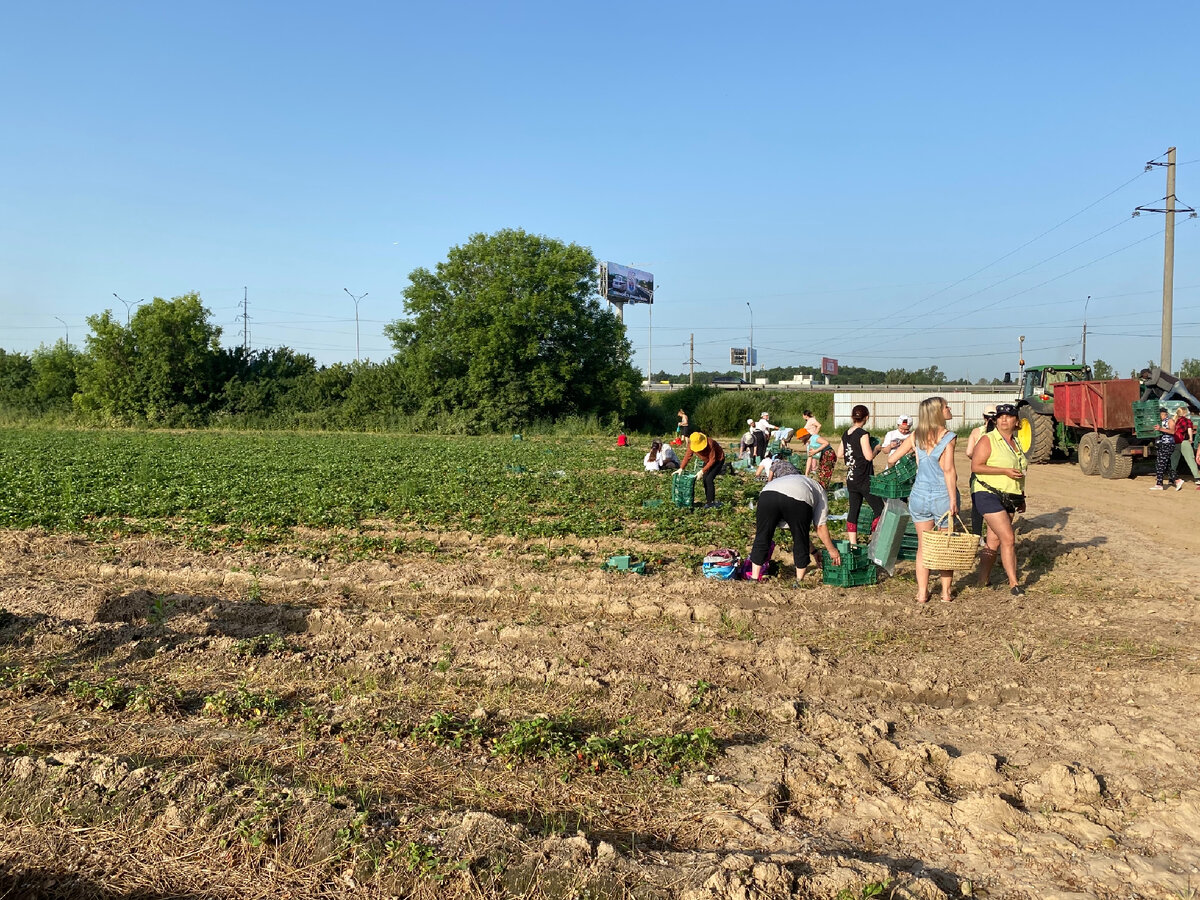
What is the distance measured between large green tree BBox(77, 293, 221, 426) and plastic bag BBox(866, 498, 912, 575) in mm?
41406

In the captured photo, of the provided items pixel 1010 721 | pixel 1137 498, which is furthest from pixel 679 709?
pixel 1137 498

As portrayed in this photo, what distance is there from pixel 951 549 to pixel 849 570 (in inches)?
47.1

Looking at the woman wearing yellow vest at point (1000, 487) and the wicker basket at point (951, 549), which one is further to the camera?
the woman wearing yellow vest at point (1000, 487)

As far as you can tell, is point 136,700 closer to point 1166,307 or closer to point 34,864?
point 34,864

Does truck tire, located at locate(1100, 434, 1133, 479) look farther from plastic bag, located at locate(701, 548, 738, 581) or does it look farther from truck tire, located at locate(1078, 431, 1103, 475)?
plastic bag, located at locate(701, 548, 738, 581)

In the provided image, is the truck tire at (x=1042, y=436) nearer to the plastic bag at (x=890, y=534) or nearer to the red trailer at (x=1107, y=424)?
the red trailer at (x=1107, y=424)

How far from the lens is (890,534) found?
7.94m

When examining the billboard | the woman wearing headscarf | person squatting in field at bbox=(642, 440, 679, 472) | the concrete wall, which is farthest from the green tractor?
the billboard

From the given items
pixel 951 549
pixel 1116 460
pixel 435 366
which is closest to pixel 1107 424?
pixel 1116 460

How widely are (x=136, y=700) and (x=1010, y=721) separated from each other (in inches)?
202

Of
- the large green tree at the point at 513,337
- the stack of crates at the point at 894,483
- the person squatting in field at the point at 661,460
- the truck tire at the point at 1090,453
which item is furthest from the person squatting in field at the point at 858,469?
the large green tree at the point at 513,337

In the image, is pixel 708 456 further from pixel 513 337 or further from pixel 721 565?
pixel 513 337

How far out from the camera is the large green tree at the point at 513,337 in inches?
1548

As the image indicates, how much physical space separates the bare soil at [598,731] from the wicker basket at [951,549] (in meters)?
0.45
